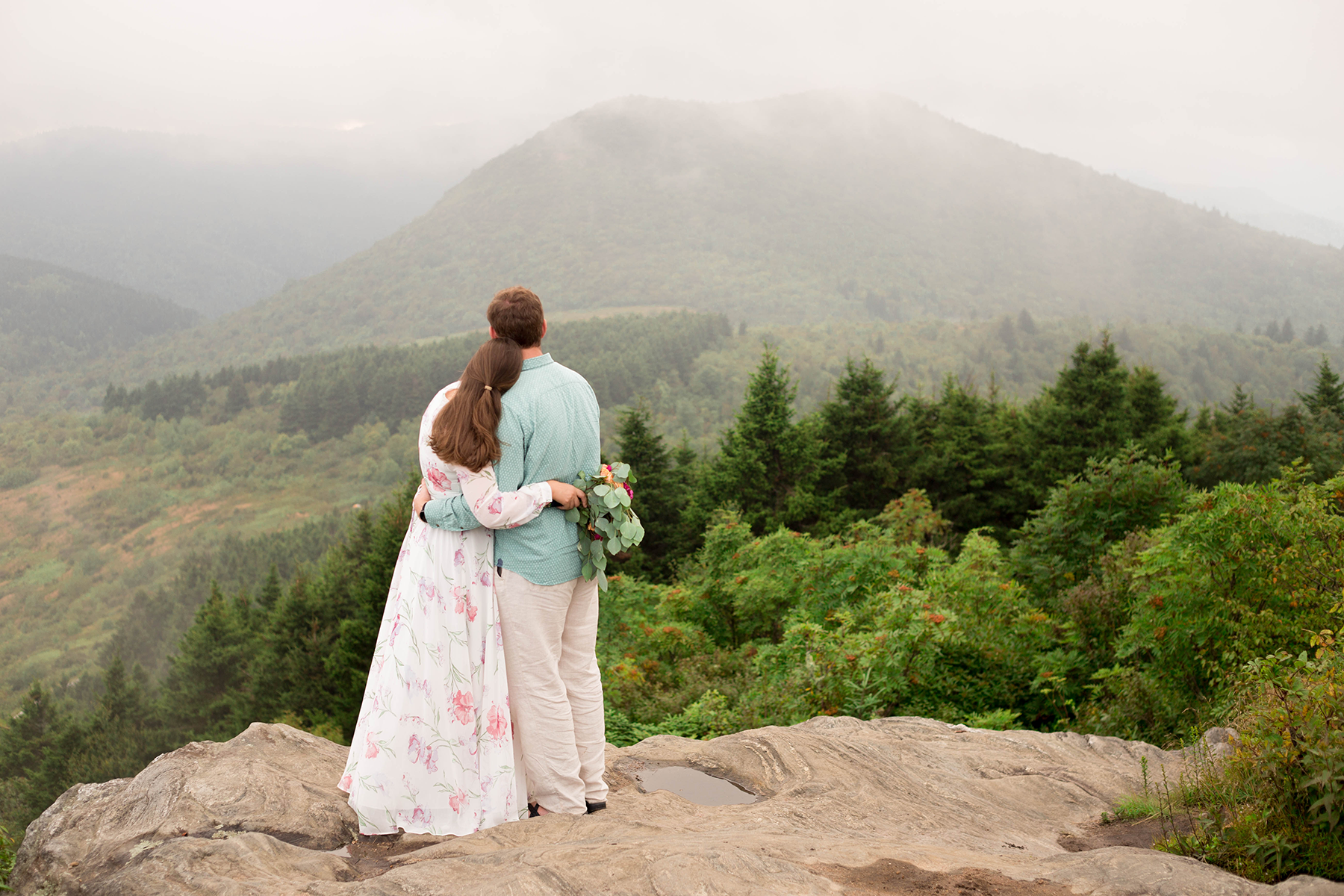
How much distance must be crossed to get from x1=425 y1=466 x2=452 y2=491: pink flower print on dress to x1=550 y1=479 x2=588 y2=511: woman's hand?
50cm

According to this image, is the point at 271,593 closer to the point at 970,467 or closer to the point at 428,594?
the point at 970,467

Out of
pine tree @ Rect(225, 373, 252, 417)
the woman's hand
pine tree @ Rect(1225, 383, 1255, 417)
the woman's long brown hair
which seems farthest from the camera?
pine tree @ Rect(225, 373, 252, 417)

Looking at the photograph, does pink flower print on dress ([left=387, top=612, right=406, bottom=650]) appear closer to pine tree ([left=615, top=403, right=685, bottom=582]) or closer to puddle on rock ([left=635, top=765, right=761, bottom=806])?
puddle on rock ([left=635, top=765, right=761, bottom=806])

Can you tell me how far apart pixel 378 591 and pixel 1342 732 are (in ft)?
89.6

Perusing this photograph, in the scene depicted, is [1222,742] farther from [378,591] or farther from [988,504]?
[378,591]

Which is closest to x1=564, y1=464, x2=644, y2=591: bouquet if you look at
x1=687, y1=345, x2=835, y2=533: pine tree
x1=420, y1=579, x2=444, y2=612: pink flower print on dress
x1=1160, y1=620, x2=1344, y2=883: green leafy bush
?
x1=420, y1=579, x2=444, y2=612: pink flower print on dress

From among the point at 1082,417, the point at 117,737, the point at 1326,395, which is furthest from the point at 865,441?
the point at 117,737

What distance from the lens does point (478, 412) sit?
3660 millimetres

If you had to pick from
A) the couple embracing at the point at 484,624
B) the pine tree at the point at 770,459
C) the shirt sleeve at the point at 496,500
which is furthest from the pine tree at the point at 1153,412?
the shirt sleeve at the point at 496,500

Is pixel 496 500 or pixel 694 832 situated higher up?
pixel 496 500

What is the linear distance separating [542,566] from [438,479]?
654 millimetres

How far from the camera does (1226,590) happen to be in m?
5.62

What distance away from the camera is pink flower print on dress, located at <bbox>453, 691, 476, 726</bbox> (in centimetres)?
382

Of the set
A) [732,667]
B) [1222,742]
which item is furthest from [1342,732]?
[732,667]
